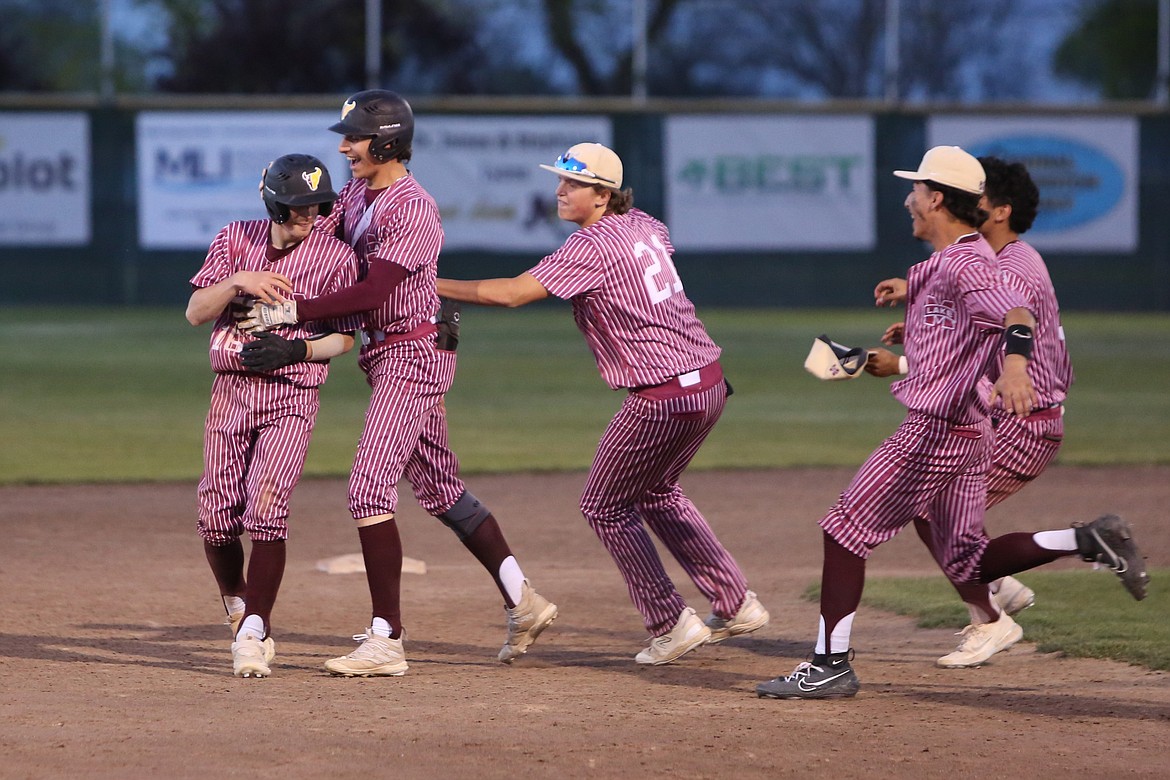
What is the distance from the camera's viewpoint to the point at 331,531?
8664 mm

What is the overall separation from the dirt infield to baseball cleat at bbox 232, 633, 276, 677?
6 cm

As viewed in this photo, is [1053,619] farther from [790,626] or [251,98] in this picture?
[251,98]

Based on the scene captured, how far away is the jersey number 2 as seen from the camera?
5348mm

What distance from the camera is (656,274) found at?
17.6 feet

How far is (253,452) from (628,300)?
133cm

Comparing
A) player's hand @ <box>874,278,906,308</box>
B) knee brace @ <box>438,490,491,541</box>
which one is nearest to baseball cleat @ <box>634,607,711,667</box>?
knee brace @ <box>438,490,491,541</box>

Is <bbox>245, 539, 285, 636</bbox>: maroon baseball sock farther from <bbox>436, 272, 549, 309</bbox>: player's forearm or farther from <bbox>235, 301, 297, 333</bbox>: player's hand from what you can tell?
<bbox>436, 272, 549, 309</bbox>: player's forearm

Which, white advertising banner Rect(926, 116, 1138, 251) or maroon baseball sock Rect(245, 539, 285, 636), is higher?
white advertising banner Rect(926, 116, 1138, 251)

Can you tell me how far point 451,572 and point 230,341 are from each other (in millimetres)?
2499

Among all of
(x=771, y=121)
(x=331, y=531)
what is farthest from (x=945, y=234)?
(x=771, y=121)

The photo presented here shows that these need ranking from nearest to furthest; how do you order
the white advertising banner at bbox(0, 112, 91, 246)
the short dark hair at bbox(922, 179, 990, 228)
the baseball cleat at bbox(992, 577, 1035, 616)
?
the short dark hair at bbox(922, 179, 990, 228) < the baseball cleat at bbox(992, 577, 1035, 616) < the white advertising banner at bbox(0, 112, 91, 246)

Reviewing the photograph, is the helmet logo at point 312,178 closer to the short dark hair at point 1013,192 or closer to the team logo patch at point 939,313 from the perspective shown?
the team logo patch at point 939,313

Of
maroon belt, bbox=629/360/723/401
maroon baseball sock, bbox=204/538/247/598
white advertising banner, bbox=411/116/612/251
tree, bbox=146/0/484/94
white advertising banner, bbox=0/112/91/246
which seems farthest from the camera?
tree, bbox=146/0/484/94

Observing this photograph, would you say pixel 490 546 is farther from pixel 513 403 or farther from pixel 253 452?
pixel 513 403
